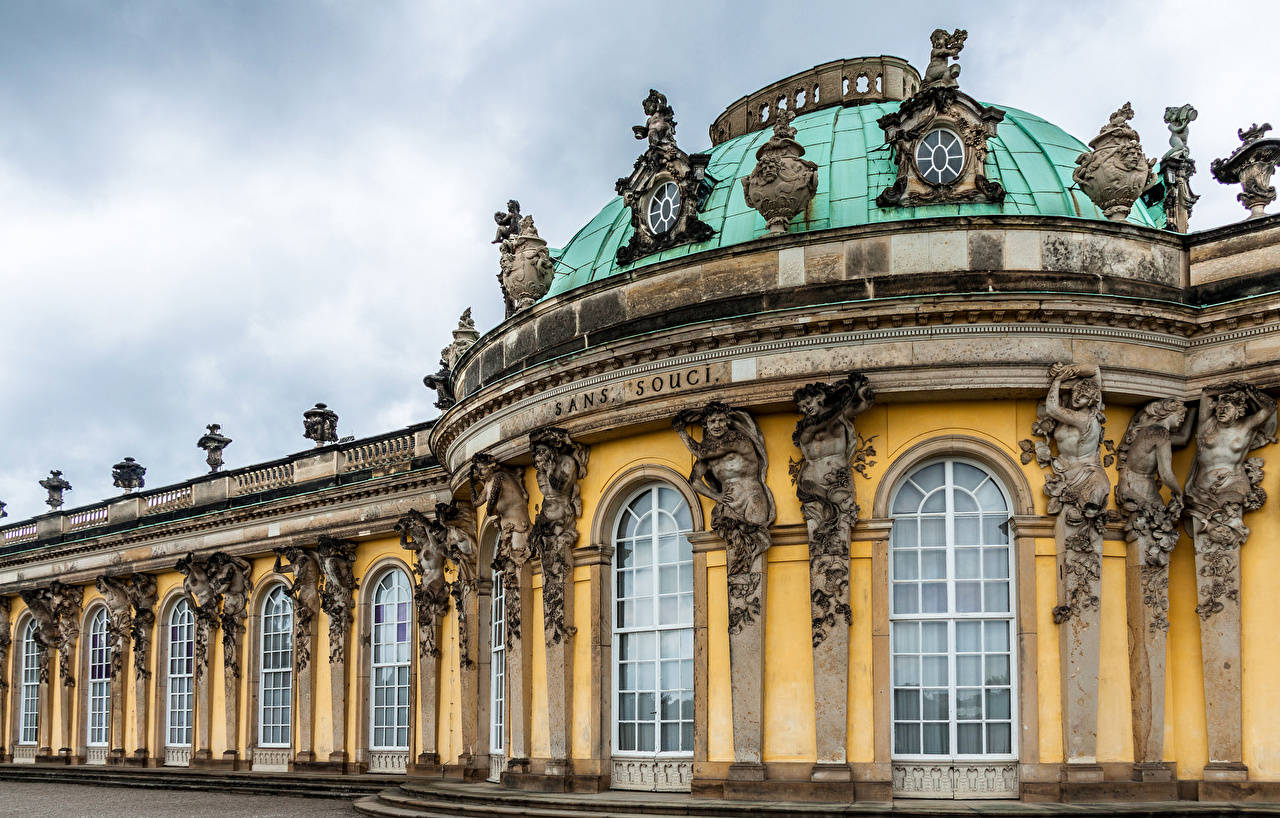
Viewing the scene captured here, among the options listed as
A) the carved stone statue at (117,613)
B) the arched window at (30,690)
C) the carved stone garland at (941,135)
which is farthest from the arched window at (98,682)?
the carved stone garland at (941,135)

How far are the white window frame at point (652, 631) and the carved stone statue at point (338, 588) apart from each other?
1123cm

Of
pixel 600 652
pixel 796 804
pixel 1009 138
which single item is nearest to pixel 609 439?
pixel 600 652

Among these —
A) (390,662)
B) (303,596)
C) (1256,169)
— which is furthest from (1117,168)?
(303,596)

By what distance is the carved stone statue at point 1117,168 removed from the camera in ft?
62.3

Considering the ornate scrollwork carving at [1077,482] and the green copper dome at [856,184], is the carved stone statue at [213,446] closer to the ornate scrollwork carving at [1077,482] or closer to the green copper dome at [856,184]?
the green copper dome at [856,184]

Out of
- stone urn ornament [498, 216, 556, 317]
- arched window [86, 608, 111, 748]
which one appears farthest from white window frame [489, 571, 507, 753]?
arched window [86, 608, 111, 748]

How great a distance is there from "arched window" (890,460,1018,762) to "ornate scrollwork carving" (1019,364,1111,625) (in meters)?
0.71

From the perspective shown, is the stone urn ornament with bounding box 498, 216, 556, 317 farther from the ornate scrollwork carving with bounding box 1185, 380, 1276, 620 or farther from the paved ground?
the ornate scrollwork carving with bounding box 1185, 380, 1276, 620

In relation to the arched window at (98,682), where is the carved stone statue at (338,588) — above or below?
above

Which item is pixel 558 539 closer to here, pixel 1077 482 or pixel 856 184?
pixel 856 184

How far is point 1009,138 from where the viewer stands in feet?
71.8

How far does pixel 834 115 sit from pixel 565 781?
1209 cm

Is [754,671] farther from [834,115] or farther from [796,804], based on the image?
[834,115]

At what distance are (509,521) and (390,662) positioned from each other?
883 centimetres
